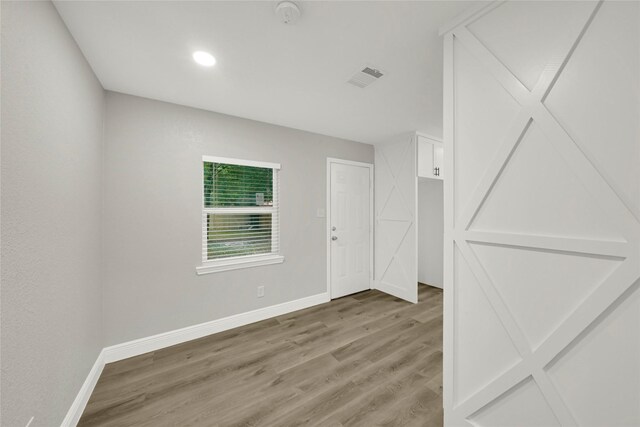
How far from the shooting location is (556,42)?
3.43 feet

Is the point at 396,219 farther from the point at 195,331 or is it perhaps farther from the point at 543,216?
the point at 195,331

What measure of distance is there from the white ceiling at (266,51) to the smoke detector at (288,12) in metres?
0.04

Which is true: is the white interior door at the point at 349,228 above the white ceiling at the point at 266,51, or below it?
below

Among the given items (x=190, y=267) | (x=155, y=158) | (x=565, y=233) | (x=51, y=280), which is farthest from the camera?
(x=190, y=267)

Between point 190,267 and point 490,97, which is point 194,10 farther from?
point 190,267

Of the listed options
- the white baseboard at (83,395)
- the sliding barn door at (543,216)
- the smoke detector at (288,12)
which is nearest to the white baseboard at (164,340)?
the white baseboard at (83,395)

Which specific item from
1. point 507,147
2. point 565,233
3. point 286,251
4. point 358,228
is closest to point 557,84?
point 507,147

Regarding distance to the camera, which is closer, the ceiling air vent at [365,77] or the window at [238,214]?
the ceiling air vent at [365,77]

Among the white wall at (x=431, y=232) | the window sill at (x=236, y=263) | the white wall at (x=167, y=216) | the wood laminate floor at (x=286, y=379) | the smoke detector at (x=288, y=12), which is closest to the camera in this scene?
the smoke detector at (x=288, y=12)

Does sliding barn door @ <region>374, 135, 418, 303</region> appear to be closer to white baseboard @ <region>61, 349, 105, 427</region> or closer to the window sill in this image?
the window sill

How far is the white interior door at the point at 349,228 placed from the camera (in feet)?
12.3

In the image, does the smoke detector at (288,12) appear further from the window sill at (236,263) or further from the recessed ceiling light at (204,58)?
the window sill at (236,263)

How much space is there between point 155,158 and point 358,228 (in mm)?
2907

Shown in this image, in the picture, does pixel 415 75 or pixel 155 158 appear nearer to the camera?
pixel 415 75
